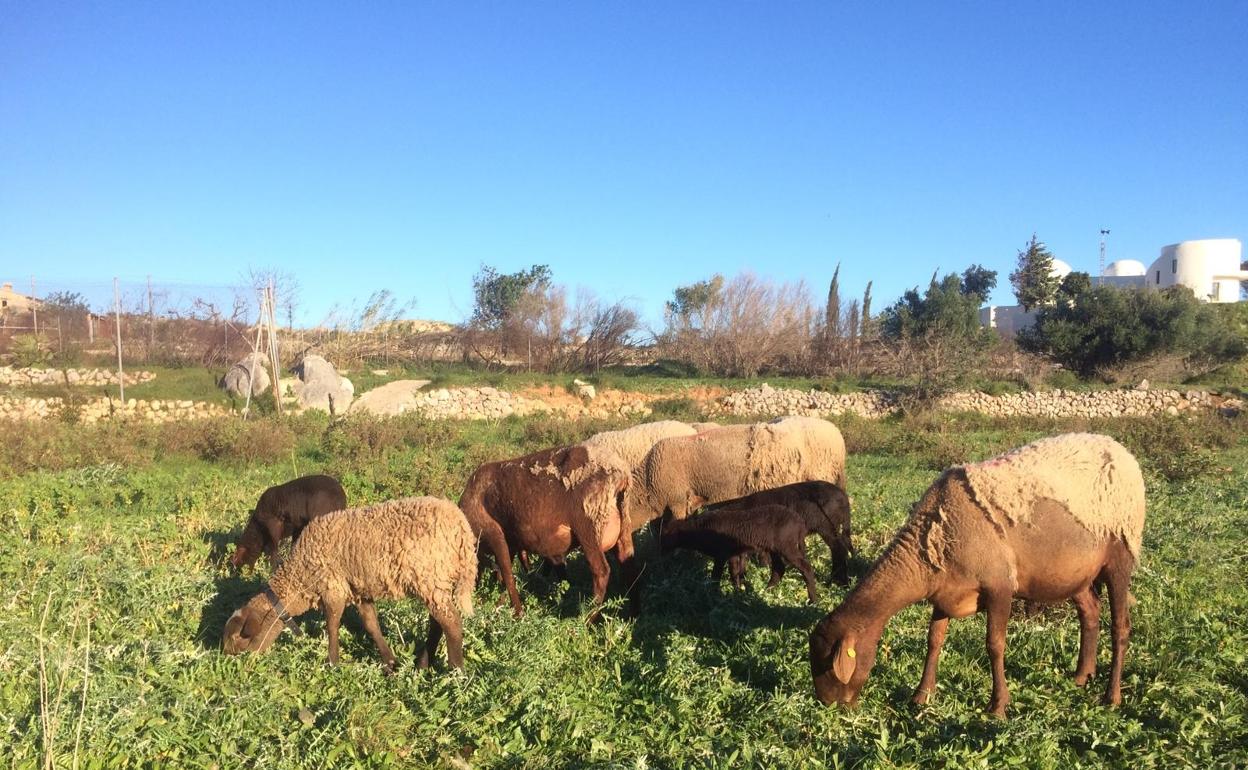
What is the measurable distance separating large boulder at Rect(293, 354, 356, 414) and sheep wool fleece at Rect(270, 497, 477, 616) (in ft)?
52.1

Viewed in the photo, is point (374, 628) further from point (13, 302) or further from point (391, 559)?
point (13, 302)

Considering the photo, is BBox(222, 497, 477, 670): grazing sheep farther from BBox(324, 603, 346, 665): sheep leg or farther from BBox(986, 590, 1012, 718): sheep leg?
BBox(986, 590, 1012, 718): sheep leg

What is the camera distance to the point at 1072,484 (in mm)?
4875

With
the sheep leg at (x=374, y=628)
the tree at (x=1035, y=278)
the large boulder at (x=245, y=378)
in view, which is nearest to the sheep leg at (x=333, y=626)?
the sheep leg at (x=374, y=628)

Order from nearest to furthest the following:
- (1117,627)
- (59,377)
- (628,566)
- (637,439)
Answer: (1117,627)
(628,566)
(637,439)
(59,377)

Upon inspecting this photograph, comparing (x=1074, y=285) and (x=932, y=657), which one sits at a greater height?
(x=1074, y=285)

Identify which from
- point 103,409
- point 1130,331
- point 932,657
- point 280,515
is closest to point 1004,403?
point 1130,331

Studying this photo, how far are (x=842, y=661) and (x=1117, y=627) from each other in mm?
1938

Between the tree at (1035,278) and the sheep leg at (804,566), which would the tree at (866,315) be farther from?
the sheep leg at (804,566)

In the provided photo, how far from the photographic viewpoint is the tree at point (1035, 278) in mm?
45219

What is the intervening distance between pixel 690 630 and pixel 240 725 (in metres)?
3.21

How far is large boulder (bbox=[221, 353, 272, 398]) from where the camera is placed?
816 inches

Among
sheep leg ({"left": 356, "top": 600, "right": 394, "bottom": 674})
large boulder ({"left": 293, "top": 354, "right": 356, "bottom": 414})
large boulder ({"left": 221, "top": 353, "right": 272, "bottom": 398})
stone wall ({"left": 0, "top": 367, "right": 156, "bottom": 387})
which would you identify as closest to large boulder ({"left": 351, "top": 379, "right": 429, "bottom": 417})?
large boulder ({"left": 293, "top": 354, "right": 356, "bottom": 414})

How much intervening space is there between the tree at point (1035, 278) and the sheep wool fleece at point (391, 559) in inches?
1858
